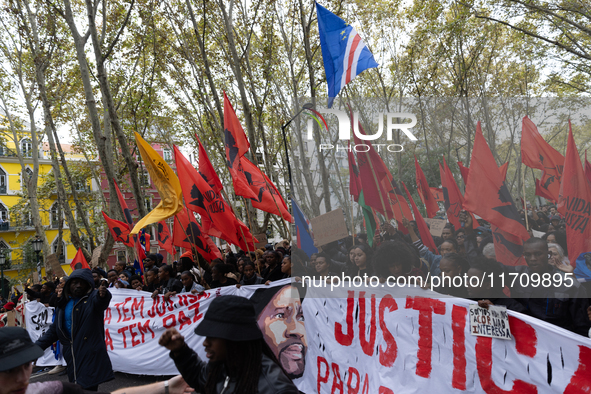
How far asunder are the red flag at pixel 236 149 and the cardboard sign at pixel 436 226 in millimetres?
2738

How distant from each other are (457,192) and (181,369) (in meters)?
5.41

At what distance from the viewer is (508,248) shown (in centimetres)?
443

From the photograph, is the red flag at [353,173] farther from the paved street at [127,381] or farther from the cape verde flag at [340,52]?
the paved street at [127,381]

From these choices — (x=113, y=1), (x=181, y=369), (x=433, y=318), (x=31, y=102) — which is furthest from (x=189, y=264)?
(x=31, y=102)

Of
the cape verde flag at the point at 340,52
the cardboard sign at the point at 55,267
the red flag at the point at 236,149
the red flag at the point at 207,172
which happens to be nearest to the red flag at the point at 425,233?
the cape verde flag at the point at 340,52

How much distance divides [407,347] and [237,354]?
2.00 metres

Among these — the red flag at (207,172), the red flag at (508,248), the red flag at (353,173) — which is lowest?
the red flag at (508,248)

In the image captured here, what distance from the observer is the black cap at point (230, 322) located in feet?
6.00

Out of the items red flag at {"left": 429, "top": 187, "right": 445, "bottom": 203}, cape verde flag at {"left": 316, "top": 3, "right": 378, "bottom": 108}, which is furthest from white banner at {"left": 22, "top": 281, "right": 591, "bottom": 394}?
red flag at {"left": 429, "top": 187, "right": 445, "bottom": 203}

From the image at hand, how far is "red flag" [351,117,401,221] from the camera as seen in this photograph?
5.54m

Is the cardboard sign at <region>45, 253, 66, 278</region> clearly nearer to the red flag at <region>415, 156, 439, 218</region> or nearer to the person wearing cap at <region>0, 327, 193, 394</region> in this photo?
the red flag at <region>415, 156, 439, 218</region>

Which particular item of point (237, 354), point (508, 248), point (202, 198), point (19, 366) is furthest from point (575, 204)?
point (202, 198)

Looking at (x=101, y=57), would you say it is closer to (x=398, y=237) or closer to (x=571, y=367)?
(x=398, y=237)

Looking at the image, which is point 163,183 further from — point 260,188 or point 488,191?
point 488,191
